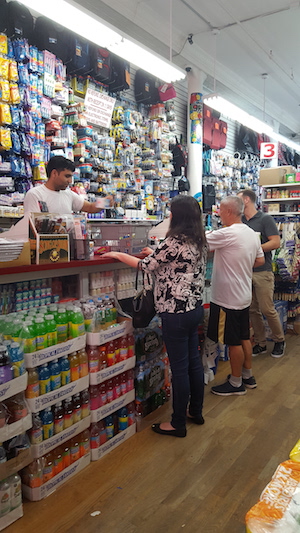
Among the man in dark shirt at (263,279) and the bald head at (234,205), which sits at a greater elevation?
the bald head at (234,205)


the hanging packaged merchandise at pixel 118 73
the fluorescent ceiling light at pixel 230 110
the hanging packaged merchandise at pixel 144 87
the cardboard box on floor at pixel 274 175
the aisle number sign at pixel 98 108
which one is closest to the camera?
the aisle number sign at pixel 98 108

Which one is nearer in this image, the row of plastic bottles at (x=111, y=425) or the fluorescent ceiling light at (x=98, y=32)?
the row of plastic bottles at (x=111, y=425)

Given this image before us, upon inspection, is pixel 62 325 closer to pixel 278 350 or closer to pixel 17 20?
pixel 278 350

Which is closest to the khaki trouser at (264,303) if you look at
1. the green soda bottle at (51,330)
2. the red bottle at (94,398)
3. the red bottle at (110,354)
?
the red bottle at (110,354)

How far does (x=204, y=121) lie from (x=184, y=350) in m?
6.61

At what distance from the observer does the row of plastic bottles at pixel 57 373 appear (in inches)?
84.4

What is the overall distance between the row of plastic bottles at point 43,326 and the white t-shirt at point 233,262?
138cm

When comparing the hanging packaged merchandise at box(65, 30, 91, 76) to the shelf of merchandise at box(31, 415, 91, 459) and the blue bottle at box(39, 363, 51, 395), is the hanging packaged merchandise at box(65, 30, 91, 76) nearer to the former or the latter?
the blue bottle at box(39, 363, 51, 395)

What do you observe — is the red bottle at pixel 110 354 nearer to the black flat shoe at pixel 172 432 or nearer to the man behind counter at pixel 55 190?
the black flat shoe at pixel 172 432

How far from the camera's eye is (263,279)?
4.41 metres

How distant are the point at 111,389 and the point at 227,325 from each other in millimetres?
1188

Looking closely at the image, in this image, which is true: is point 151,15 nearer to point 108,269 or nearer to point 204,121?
point 204,121

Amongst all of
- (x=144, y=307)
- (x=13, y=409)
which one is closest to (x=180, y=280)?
(x=144, y=307)

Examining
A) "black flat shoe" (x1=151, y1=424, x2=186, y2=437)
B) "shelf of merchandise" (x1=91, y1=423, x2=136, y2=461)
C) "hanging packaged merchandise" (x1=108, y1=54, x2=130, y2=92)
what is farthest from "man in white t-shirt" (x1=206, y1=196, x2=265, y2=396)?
"hanging packaged merchandise" (x1=108, y1=54, x2=130, y2=92)
